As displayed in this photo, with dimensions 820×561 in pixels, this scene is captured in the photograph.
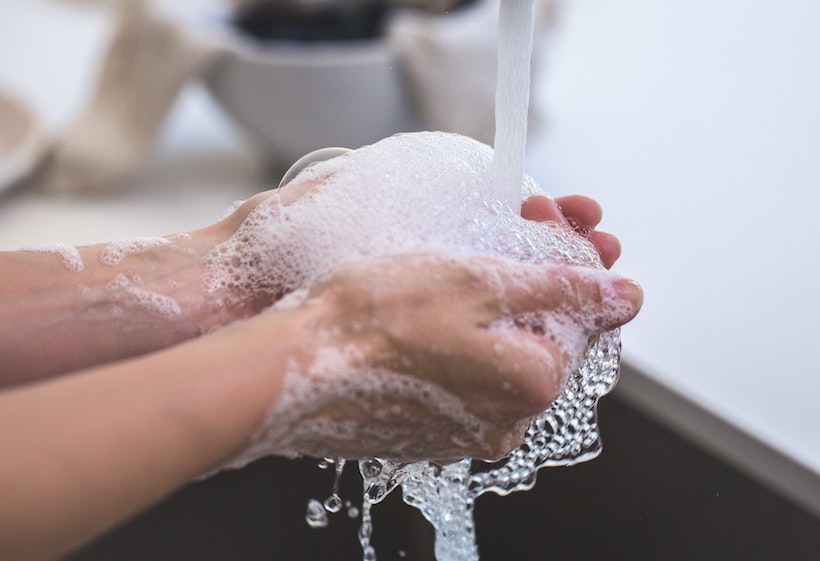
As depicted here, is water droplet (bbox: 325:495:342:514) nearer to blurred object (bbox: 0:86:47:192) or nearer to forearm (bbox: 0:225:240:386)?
forearm (bbox: 0:225:240:386)

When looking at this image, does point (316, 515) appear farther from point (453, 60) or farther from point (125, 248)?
point (453, 60)

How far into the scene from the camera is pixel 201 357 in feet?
0.88

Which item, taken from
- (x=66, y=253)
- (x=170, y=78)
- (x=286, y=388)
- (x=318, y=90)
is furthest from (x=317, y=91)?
(x=286, y=388)

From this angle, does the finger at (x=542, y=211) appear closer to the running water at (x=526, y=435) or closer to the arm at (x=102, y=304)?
the running water at (x=526, y=435)

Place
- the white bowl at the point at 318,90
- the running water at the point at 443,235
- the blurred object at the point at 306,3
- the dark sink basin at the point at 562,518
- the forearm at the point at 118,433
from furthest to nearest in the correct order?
the blurred object at the point at 306,3 → the white bowl at the point at 318,90 → the dark sink basin at the point at 562,518 → the running water at the point at 443,235 → the forearm at the point at 118,433

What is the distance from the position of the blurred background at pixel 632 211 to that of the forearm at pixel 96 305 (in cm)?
18

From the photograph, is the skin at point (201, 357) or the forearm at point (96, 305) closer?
the skin at point (201, 357)

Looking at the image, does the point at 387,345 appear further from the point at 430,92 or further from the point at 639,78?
the point at 639,78

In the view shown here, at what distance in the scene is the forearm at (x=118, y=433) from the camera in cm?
24

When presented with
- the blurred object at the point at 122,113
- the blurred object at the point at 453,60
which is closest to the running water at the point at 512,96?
the blurred object at the point at 453,60

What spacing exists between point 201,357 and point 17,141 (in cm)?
53

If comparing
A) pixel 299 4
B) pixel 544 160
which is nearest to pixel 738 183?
pixel 544 160

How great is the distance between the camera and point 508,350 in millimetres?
296

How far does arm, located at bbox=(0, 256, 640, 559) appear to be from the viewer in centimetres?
24
